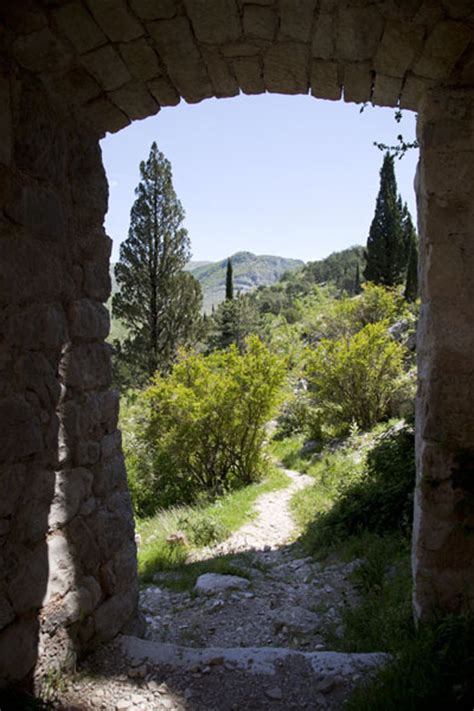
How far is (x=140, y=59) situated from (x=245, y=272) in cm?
17742

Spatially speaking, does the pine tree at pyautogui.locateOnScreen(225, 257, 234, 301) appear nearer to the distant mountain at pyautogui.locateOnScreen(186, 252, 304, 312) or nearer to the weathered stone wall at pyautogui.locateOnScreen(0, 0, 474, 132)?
the weathered stone wall at pyautogui.locateOnScreen(0, 0, 474, 132)

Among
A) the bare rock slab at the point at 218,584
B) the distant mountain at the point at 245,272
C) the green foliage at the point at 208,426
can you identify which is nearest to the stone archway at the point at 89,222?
the bare rock slab at the point at 218,584

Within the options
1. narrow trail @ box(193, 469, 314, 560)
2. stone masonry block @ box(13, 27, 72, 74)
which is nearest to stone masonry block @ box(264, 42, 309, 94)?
stone masonry block @ box(13, 27, 72, 74)

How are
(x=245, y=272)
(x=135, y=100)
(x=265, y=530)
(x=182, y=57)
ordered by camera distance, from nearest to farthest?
(x=182, y=57) → (x=135, y=100) → (x=265, y=530) → (x=245, y=272)

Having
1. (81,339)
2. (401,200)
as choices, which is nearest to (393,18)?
(81,339)

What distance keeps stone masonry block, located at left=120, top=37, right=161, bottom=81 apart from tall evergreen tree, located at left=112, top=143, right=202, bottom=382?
46.7 feet

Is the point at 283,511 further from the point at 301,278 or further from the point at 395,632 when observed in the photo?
the point at 301,278

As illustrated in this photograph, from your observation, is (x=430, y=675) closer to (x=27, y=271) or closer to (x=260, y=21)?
(x=27, y=271)

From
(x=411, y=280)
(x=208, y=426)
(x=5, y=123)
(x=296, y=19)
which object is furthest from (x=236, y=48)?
(x=411, y=280)

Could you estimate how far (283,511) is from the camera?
6.24 meters

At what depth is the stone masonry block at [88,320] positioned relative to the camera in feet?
7.82

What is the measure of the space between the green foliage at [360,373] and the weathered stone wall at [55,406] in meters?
6.78

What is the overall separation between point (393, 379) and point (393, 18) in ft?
25.3

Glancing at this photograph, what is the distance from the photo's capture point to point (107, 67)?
2.22 metres
